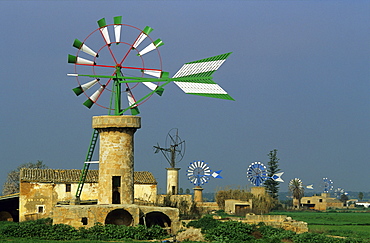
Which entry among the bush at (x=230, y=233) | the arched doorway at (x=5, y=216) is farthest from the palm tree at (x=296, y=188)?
the bush at (x=230, y=233)

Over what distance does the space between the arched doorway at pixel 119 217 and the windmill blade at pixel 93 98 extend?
6526mm

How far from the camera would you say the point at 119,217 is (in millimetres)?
34250

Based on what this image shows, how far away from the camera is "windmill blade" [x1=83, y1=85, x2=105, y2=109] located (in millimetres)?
36094

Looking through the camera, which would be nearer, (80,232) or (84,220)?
(80,232)

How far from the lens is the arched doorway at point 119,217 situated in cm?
3406

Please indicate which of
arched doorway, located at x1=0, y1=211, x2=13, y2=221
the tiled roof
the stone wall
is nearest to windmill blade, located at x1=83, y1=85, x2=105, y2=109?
the stone wall

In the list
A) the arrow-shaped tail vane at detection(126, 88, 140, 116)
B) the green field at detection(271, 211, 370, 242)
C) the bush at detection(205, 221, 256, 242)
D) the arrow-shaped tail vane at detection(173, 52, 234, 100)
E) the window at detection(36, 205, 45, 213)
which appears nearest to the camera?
the arrow-shaped tail vane at detection(173, 52, 234, 100)

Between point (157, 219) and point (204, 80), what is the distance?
31.6 feet

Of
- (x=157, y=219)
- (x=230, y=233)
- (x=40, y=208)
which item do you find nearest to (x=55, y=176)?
(x=40, y=208)

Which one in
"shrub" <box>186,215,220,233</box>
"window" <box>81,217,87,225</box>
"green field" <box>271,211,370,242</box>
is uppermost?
"window" <box>81,217,87,225</box>

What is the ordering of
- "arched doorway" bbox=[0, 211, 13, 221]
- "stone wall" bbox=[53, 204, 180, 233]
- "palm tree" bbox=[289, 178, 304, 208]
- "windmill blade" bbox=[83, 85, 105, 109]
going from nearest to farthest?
"stone wall" bbox=[53, 204, 180, 233]
"windmill blade" bbox=[83, 85, 105, 109]
"arched doorway" bbox=[0, 211, 13, 221]
"palm tree" bbox=[289, 178, 304, 208]

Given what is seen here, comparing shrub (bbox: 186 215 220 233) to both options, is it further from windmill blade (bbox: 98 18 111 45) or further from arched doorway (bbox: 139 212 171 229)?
A: windmill blade (bbox: 98 18 111 45)

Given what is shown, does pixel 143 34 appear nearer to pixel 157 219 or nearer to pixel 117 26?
pixel 117 26

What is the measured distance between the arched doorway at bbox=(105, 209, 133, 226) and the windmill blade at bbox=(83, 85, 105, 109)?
6526 mm
